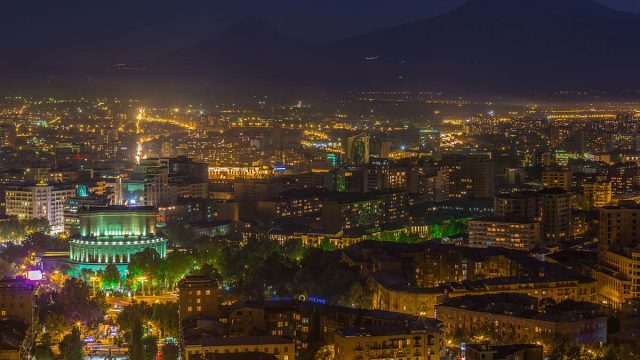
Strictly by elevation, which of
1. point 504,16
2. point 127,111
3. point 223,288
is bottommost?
point 223,288

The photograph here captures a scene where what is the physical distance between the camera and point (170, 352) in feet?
64.2

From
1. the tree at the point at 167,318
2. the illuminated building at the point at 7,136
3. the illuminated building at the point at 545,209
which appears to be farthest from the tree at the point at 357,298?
the illuminated building at the point at 7,136

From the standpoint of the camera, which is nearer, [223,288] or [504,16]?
[223,288]

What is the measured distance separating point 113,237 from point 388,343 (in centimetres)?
1395

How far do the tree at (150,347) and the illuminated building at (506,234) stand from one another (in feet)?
44.5

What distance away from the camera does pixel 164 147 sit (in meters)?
Result: 56.5

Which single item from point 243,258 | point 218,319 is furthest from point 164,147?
point 218,319

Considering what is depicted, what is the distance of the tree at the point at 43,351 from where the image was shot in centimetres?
1978

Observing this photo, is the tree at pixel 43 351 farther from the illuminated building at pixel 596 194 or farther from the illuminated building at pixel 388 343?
the illuminated building at pixel 596 194

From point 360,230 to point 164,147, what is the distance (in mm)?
22663

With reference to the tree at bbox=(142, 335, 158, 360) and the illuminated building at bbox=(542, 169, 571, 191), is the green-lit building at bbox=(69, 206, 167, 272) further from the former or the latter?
the illuminated building at bbox=(542, 169, 571, 191)

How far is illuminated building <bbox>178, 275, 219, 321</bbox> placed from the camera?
22062 mm

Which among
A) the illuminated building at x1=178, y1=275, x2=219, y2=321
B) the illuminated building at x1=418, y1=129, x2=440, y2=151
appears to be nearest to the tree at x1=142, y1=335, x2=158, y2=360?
the illuminated building at x1=178, y1=275, x2=219, y2=321

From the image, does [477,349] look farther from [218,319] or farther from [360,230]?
[360,230]
